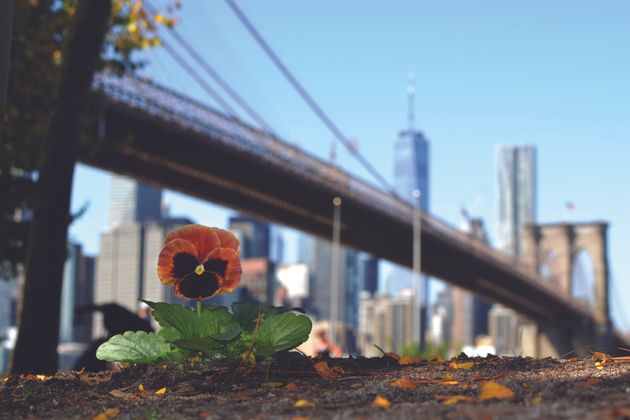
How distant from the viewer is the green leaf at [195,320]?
4027 millimetres

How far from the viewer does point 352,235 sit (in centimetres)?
5394

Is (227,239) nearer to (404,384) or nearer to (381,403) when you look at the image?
(404,384)

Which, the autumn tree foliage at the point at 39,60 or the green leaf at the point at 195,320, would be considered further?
the autumn tree foliage at the point at 39,60

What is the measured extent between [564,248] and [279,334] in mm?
86337

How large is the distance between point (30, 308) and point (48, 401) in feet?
13.4

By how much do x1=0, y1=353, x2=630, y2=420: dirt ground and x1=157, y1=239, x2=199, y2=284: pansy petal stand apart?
0.34 metres

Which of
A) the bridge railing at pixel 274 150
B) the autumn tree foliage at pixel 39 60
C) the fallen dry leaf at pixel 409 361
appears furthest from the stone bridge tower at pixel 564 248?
the fallen dry leaf at pixel 409 361

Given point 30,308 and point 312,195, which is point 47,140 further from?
point 312,195

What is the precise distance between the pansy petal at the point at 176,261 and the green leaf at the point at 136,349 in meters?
0.24

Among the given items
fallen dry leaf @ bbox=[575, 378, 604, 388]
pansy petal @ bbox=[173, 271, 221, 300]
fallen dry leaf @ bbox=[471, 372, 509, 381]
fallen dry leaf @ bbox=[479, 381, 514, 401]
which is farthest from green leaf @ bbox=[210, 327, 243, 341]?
fallen dry leaf @ bbox=[575, 378, 604, 388]

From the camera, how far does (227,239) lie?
4254 millimetres

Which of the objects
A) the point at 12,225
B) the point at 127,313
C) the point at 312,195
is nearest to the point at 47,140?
the point at 127,313

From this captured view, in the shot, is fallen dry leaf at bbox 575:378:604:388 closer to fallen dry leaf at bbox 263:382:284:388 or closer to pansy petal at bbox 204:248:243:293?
fallen dry leaf at bbox 263:382:284:388

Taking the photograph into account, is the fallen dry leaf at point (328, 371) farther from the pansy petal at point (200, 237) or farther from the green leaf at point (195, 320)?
the pansy petal at point (200, 237)
